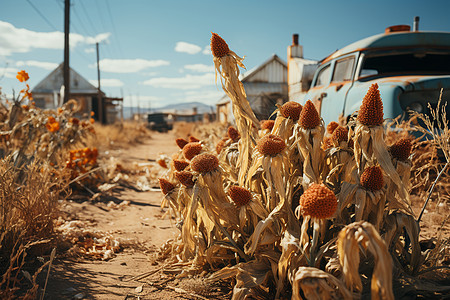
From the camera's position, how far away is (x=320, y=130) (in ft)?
5.11

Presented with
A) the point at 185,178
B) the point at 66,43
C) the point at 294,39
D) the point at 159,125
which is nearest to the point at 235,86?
the point at 185,178

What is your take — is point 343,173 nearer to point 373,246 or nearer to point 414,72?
point 373,246

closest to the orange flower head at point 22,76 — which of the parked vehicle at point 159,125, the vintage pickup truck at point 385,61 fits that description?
the vintage pickup truck at point 385,61

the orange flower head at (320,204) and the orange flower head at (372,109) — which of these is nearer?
the orange flower head at (320,204)

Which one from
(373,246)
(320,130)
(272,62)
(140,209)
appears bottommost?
(140,209)

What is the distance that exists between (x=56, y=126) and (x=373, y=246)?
14.5 ft

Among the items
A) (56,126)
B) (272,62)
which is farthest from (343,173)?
(272,62)

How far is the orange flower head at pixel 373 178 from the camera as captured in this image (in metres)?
1.36

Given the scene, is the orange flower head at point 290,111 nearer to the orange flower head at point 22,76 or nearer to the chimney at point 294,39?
the orange flower head at point 22,76

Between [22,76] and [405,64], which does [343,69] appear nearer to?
[405,64]

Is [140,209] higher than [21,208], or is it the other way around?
[21,208]

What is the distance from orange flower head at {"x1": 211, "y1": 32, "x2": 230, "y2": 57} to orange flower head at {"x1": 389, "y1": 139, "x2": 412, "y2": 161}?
97 cm

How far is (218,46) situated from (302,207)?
975 millimetres

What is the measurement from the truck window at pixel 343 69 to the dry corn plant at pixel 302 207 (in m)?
2.99
